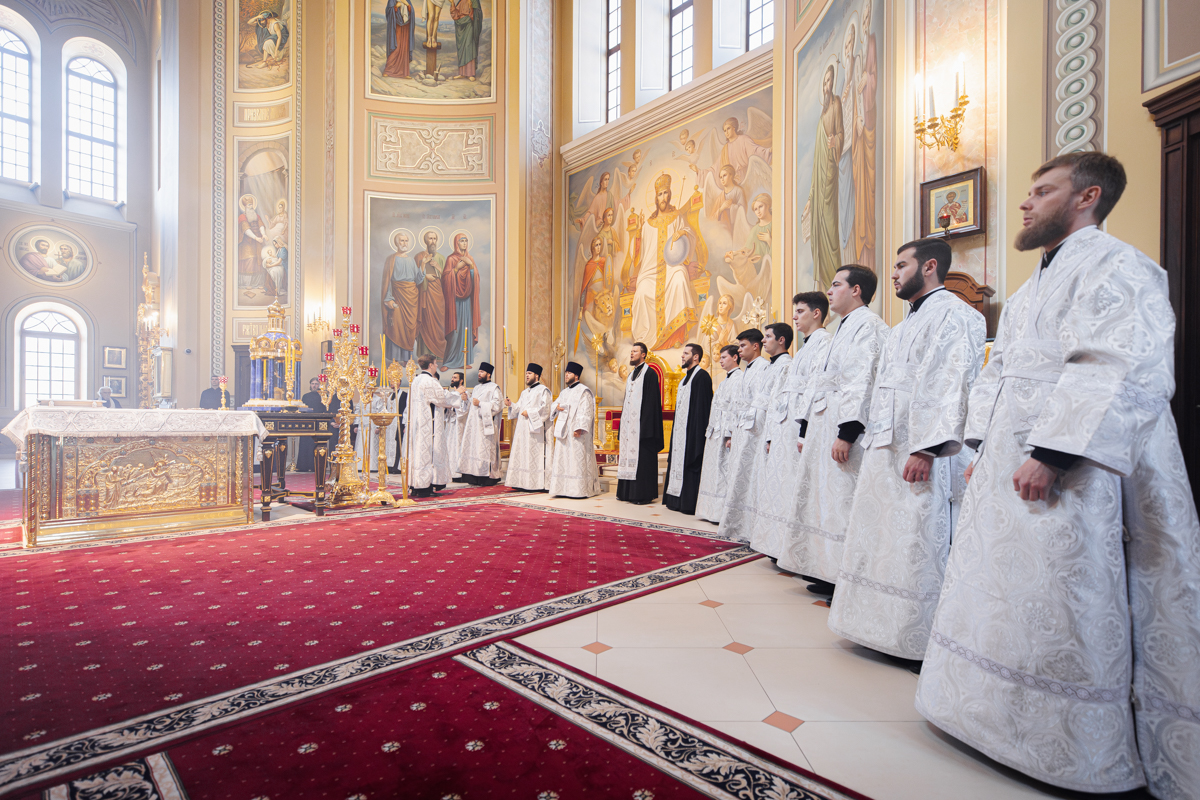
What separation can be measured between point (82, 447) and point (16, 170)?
59.9 feet

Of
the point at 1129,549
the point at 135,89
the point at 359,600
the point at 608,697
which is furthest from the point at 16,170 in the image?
the point at 1129,549

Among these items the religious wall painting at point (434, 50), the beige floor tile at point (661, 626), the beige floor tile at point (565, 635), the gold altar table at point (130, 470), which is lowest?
the beige floor tile at point (661, 626)

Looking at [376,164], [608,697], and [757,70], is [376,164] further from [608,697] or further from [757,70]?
[608,697]

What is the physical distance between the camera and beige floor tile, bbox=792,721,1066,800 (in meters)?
1.85

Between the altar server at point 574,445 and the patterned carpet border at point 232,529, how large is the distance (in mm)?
922

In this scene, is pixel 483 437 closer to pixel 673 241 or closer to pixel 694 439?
pixel 694 439

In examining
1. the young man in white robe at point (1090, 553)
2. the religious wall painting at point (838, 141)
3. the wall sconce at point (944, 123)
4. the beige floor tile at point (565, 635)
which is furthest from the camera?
the religious wall painting at point (838, 141)

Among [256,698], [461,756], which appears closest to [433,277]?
[256,698]

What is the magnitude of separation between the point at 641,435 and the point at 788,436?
3686 mm

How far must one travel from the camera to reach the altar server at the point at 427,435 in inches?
336

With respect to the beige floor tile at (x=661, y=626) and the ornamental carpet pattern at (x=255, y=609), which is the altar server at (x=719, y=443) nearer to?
the ornamental carpet pattern at (x=255, y=609)

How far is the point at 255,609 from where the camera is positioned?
3.52 metres

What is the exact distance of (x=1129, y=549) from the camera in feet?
6.11

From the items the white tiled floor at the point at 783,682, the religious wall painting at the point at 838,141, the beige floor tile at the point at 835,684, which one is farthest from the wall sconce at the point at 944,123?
the beige floor tile at the point at 835,684
